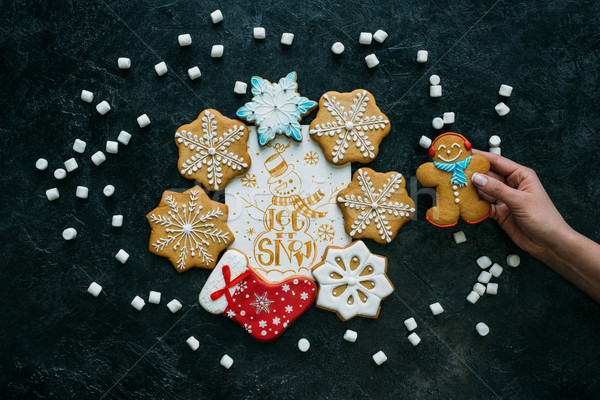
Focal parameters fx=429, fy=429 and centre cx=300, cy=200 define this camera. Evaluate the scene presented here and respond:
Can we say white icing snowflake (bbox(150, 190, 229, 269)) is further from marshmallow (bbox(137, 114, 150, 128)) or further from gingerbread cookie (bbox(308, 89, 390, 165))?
gingerbread cookie (bbox(308, 89, 390, 165))

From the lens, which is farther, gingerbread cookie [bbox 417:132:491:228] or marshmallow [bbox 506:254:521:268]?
marshmallow [bbox 506:254:521:268]

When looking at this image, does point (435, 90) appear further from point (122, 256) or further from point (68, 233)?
point (68, 233)

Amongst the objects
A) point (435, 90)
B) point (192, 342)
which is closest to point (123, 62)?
point (192, 342)

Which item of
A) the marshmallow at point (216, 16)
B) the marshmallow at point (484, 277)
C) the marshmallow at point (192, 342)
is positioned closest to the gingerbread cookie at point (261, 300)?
the marshmallow at point (192, 342)

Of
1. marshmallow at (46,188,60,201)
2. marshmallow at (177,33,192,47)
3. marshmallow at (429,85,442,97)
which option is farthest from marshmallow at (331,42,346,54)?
marshmallow at (46,188,60,201)

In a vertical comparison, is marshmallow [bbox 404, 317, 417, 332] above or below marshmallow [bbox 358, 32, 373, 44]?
below
